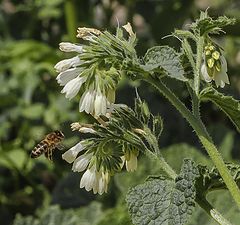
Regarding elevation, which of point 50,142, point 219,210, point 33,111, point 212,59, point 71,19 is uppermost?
point 71,19

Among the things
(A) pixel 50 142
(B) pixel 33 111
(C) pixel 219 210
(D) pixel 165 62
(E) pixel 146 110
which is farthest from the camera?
(B) pixel 33 111

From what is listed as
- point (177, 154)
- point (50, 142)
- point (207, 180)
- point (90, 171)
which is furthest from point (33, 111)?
point (207, 180)

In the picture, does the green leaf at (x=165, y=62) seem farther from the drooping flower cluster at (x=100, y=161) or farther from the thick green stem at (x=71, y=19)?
the thick green stem at (x=71, y=19)

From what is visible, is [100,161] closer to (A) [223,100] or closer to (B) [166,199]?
(B) [166,199]

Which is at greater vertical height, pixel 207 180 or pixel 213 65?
pixel 213 65

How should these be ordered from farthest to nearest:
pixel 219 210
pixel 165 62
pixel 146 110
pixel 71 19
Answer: pixel 71 19 < pixel 219 210 < pixel 146 110 < pixel 165 62

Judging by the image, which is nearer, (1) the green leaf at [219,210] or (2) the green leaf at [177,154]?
(1) the green leaf at [219,210]

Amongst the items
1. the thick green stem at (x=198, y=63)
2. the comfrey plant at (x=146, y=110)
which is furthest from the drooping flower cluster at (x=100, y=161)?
the thick green stem at (x=198, y=63)
